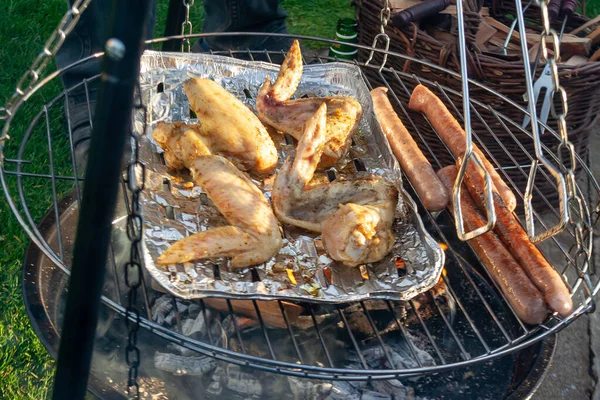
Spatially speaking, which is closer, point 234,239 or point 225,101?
point 234,239

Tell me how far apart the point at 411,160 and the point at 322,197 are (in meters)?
0.48

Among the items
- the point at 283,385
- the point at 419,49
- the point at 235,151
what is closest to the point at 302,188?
the point at 235,151

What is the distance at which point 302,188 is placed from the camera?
2.27 meters

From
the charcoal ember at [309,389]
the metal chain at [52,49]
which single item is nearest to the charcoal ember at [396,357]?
the charcoal ember at [309,389]

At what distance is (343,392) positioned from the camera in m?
2.22

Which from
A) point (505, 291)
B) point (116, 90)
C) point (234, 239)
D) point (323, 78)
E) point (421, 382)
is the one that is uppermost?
point (116, 90)

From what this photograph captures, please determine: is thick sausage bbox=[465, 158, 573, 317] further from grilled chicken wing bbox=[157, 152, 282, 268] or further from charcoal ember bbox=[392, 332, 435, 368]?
grilled chicken wing bbox=[157, 152, 282, 268]

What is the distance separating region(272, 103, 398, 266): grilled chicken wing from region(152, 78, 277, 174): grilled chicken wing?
0.60ft

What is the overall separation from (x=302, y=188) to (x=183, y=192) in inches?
19.4

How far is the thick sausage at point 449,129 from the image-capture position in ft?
7.85

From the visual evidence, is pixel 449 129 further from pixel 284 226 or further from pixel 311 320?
pixel 311 320

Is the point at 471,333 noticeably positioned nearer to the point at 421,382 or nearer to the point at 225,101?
the point at 421,382

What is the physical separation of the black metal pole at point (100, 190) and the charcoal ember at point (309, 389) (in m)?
0.95

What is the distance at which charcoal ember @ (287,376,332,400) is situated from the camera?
223 cm
